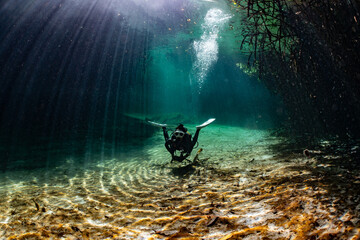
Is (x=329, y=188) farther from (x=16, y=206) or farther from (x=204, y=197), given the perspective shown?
(x=16, y=206)

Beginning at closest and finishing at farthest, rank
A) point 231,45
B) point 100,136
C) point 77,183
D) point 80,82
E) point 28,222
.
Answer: point 28,222 → point 77,183 → point 100,136 → point 80,82 → point 231,45

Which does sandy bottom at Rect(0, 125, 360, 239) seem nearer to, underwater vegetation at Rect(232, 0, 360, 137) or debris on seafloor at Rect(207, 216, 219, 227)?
debris on seafloor at Rect(207, 216, 219, 227)

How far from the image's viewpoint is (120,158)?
739 cm

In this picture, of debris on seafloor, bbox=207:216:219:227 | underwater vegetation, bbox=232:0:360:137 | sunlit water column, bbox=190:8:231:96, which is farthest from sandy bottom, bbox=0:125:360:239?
sunlit water column, bbox=190:8:231:96

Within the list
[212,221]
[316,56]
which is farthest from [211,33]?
[212,221]

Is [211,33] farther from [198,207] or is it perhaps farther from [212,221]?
[212,221]

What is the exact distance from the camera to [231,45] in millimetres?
26375

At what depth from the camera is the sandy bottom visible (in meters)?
1.83

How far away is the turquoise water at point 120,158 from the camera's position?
81.8 inches

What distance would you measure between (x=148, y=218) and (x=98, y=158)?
18.8 feet

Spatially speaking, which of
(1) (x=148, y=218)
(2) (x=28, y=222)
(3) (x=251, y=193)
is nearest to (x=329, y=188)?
(3) (x=251, y=193)

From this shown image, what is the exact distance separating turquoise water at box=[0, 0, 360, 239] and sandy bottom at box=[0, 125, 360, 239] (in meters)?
0.02

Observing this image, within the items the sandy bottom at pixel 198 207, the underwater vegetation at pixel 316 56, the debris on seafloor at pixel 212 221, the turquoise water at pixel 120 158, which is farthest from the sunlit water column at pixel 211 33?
the debris on seafloor at pixel 212 221

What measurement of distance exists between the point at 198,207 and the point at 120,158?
219 inches
